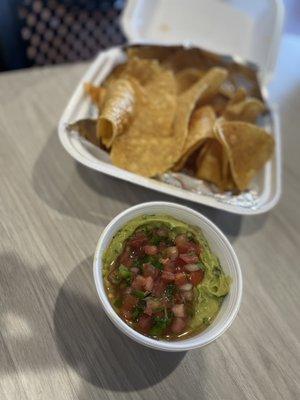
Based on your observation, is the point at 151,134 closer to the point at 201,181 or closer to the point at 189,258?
the point at 201,181

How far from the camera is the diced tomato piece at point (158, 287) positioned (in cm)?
80

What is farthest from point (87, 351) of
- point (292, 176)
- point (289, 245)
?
point (292, 176)

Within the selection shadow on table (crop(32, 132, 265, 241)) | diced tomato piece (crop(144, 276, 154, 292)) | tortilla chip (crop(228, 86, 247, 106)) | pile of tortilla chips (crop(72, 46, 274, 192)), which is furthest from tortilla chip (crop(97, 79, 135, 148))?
diced tomato piece (crop(144, 276, 154, 292))

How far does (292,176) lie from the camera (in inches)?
50.4

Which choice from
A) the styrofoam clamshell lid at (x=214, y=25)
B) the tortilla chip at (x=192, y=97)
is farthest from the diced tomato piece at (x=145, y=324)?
the styrofoam clamshell lid at (x=214, y=25)

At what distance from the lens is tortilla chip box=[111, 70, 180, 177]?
3.51 ft

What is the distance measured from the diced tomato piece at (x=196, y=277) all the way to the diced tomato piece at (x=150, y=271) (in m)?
0.07

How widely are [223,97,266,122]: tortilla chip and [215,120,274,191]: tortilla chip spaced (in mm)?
106

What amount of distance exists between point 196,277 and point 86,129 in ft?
1.71

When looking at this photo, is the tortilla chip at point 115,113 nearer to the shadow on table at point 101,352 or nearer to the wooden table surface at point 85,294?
the wooden table surface at point 85,294

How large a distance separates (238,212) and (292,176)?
347 mm

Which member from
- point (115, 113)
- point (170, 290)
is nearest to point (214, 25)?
point (115, 113)

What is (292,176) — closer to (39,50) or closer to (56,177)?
(56,177)

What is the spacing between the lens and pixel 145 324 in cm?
78
